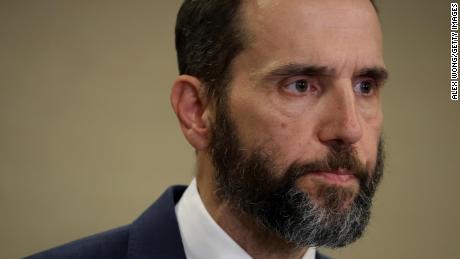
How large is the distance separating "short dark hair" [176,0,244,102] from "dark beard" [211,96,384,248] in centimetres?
7

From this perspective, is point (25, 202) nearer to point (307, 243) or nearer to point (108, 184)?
point (108, 184)

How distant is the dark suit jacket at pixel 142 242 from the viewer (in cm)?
130

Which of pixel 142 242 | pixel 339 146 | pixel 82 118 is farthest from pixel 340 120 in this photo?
pixel 82 118

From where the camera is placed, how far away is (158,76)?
2420 mm

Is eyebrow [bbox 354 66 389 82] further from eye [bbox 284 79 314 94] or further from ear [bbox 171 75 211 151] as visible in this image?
ear [bbox 171 75 211 151]

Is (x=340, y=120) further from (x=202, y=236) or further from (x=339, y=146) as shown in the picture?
(x=202, y=236)

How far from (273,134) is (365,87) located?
0.22m

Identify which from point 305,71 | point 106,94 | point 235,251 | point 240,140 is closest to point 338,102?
point 305,71

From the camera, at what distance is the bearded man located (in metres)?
1.18

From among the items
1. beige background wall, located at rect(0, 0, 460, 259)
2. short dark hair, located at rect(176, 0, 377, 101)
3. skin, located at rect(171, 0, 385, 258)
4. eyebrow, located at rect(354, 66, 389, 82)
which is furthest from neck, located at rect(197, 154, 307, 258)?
beige background wall, located at rect(0, 0, 460, 259)

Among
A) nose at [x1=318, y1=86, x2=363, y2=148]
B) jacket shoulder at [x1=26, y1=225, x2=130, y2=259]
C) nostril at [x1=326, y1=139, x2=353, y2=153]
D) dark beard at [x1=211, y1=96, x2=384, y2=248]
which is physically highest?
nose at [x1=318, y1=86, x2=363, y2=148]

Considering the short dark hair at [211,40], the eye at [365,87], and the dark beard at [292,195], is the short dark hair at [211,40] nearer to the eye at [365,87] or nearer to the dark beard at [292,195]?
the dark beard at [292,195]

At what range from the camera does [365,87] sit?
4.21ft

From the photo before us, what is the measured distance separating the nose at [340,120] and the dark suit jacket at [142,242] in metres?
0.37
